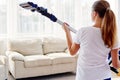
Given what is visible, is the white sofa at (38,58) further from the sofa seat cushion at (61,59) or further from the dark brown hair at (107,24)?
the dark brown hair at (107,24)

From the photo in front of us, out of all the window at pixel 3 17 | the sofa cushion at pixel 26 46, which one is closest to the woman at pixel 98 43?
the sofa cushion at pixel 26 46

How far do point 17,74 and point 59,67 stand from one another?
872mm

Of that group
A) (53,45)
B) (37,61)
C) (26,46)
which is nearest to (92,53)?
(37,61)

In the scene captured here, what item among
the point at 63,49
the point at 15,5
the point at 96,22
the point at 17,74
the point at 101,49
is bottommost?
the point at 17,74

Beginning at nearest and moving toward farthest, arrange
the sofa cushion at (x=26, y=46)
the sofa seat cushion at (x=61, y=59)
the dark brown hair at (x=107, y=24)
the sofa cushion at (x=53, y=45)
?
the dark brown hair at (x=107, y=24) → the sofa seat cushion at (x=61, y=59) → the sofa cushion at (x=26, y=46) → the sofa cushion at (x=53, y=45)

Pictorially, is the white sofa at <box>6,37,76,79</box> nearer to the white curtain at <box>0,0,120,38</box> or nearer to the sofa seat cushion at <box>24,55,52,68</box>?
the sofa seat cushion at <box>24,55,52,68</box>

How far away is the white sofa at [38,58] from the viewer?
3.78m

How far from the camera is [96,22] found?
4.46 feet

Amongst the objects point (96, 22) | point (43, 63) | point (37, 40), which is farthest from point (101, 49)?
point (37, 40)

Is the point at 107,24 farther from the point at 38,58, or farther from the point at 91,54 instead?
the point at 38,58

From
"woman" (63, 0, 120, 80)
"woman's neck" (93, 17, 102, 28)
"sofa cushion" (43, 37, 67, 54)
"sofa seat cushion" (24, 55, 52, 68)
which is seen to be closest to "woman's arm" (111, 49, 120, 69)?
"woman" (63, 0, 120, 80)

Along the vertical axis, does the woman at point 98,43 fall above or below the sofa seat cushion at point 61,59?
above

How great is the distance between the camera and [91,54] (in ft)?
4.33

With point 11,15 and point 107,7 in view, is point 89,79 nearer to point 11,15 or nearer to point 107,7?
point 107,7
